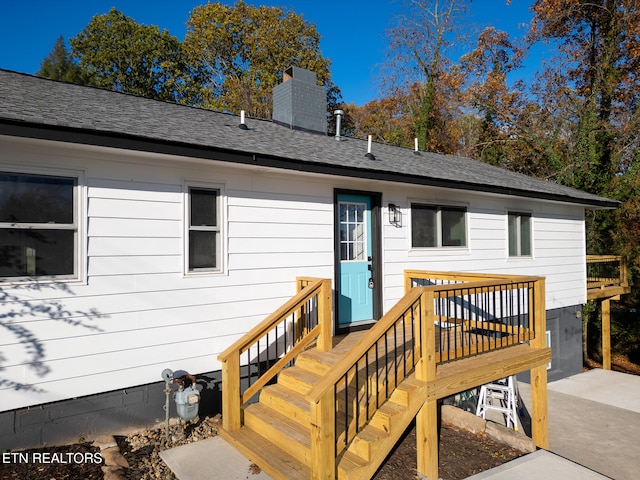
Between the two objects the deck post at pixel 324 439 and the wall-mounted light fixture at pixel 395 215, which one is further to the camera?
the wall-mounted light fixture at pixel 395 215

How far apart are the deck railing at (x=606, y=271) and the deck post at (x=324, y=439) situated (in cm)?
1111

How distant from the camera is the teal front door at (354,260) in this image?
264 inches

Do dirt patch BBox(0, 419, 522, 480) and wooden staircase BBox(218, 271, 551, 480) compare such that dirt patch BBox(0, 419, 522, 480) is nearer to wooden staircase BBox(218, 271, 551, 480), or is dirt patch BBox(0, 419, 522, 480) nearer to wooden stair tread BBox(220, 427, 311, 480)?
wooden staircase BBox(218, 271, 551, 480)

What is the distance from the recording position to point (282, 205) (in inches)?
238

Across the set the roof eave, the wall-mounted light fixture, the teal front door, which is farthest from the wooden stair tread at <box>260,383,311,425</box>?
the wall-mounted light fixture

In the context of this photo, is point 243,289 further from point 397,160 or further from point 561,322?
point 561,322

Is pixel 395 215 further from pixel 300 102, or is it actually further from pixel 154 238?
pixel 154 238

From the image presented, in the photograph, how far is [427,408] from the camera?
432 centimetres

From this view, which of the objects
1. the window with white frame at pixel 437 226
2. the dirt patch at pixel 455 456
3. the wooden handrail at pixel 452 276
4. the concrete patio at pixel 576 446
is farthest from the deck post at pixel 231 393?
the window with white frame at pixel 437 226

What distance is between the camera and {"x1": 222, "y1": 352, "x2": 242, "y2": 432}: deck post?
4.69m

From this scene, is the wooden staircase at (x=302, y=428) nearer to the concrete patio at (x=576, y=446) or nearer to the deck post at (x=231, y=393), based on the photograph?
the deck post at (x=231, y=393)

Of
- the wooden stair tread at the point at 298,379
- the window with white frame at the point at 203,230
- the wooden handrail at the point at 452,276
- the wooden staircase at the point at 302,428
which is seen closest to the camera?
the wooden staircase at the point at 302,428

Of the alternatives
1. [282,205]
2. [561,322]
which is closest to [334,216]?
[282,205]

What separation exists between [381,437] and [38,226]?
391 cm
